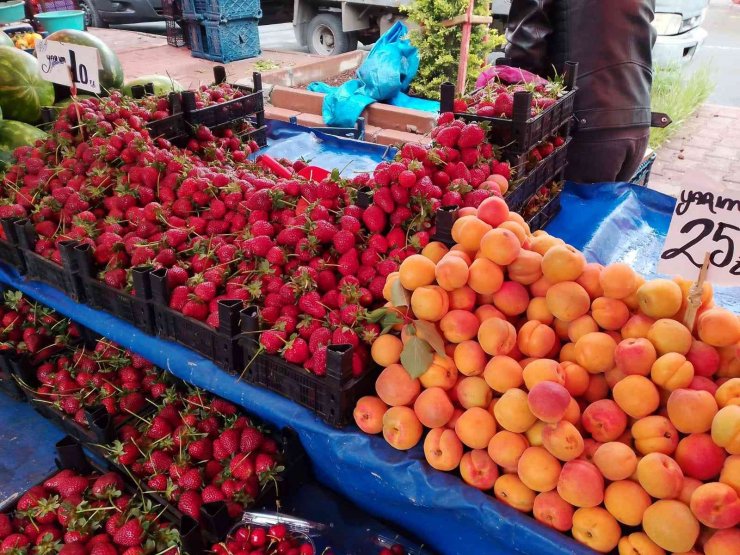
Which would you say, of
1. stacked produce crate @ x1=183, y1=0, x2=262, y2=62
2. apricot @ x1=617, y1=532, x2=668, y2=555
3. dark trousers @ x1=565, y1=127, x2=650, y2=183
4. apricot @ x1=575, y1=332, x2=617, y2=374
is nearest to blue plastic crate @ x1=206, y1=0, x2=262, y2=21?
stacked produce crate @ x1=183, y1=0, x2=262, y2=62

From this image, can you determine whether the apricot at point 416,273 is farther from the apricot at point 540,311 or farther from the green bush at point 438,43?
the green bush at point 438,43

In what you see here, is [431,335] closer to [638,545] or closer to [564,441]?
[564,441]

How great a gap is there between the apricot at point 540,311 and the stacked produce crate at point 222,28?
26.5 feet

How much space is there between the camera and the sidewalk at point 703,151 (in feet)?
17.7

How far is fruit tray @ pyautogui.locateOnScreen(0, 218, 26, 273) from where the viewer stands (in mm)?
2189

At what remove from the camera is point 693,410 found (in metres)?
1.17

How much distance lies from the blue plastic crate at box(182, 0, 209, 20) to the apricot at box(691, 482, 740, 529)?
886 centimetres

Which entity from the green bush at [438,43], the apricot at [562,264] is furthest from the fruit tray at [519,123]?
the green bush at [438,43]

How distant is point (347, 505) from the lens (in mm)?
1786

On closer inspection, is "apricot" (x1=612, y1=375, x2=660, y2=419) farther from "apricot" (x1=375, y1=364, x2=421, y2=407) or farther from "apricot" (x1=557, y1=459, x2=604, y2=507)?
"apricot" (x1=375, y1=364, x2=421, y2=407)

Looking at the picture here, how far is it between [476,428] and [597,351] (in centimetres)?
33

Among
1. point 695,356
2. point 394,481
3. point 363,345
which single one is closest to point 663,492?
point 695,356

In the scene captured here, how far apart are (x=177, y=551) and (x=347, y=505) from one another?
503 millimetres

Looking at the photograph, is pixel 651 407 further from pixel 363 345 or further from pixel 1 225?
pixel 1 225
